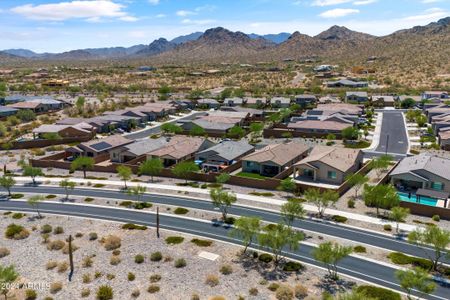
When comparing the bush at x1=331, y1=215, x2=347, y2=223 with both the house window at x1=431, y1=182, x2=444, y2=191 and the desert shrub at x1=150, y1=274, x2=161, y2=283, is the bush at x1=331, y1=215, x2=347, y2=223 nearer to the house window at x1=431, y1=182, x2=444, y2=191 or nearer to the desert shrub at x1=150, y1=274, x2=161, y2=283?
the house window at x1=431, y1=182, x2=444, y2=191

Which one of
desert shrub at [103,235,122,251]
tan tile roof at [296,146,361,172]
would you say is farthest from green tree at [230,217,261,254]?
tan tile roof at [296,146,361,172]

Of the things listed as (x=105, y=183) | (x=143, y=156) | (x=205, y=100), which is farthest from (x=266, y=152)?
(x=205, y=100)

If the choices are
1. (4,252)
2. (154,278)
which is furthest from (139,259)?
(4,252)

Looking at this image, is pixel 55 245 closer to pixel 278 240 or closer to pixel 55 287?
pixel 55 287

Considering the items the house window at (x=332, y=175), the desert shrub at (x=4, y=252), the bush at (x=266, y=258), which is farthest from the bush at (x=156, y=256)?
the house window at (x=332, y=175)

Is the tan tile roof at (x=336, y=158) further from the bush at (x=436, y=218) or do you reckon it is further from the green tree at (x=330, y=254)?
the green tree at (x=330, y=254)

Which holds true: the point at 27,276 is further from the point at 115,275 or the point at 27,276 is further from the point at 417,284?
the point at 417,284
